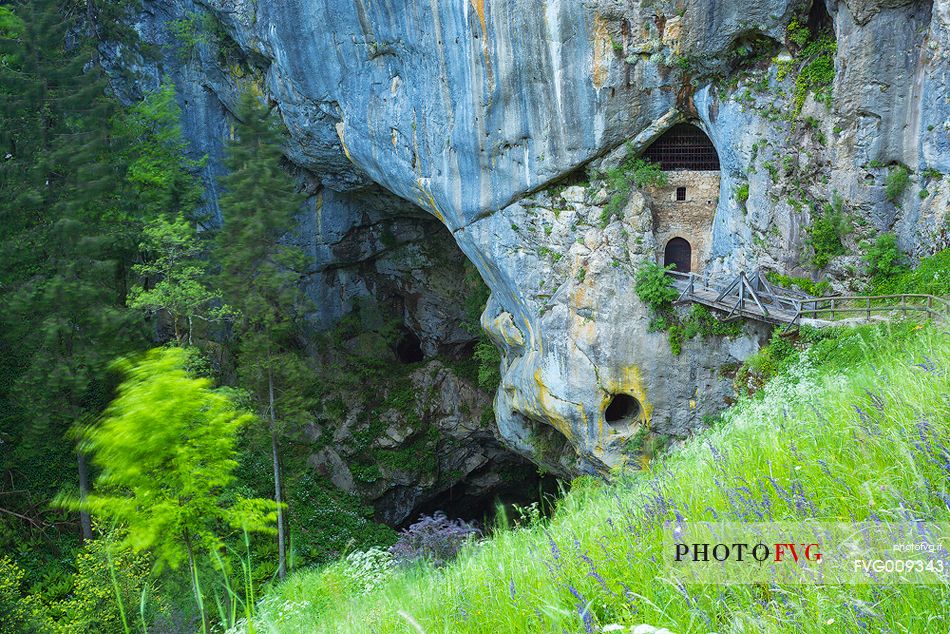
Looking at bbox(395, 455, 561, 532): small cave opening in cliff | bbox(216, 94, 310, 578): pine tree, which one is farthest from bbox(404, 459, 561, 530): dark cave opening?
bbox(216, 94, 310, 578): pine tree

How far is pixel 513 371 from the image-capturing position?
19.2m

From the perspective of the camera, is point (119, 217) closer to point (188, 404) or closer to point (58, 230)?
point (58, 230)

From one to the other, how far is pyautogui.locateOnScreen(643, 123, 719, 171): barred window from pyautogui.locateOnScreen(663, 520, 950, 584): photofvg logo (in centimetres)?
1482

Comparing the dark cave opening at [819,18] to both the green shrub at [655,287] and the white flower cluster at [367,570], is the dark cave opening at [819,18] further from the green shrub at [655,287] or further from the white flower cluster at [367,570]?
the white flower cluster at [367,570]

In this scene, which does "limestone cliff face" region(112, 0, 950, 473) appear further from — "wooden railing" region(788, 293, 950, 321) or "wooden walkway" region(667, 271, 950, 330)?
"wooden railing" region(788, 293, 950, 321)

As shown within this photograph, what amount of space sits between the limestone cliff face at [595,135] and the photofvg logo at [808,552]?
11.7 metres

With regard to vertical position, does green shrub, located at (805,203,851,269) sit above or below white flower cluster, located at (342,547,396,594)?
above

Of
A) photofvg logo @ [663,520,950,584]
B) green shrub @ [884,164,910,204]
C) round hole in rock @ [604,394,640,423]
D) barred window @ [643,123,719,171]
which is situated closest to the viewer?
photofvg logo @ [663,520,950,584]

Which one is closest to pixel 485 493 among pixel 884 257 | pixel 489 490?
pixel 489 490

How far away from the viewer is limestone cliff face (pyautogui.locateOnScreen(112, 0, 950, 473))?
470 inches

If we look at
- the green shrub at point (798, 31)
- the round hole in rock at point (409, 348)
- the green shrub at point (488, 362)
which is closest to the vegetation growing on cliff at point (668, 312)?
the green shrub at point (798, 31)

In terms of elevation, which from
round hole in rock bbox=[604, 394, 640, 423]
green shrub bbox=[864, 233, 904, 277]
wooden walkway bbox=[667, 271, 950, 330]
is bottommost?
round hole in rock bbox=[604, 394, 640, 423]

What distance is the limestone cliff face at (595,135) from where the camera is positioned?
1194 cm

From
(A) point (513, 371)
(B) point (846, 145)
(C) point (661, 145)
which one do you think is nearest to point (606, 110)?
(C) point (661, 145)
